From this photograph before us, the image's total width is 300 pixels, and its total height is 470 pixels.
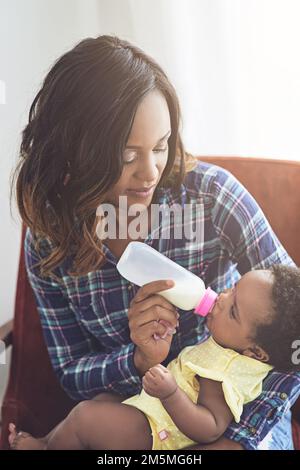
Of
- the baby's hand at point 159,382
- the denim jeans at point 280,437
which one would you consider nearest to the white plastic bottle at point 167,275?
the baby's hand at point 159,382

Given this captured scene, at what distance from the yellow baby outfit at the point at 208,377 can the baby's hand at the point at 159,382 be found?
0.01 m

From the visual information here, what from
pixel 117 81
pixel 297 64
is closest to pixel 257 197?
pixel 297 64

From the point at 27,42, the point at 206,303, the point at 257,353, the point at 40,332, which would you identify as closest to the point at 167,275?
the point at 206,303

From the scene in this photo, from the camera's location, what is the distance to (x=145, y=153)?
2.72ft

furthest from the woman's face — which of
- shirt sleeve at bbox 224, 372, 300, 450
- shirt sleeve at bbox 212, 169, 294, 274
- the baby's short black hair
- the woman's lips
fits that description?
shirt sleeve at bbox 224, 372, 300, 450

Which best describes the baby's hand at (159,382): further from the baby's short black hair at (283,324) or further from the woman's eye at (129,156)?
the woman's eye at (129,156)

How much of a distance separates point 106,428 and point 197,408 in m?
0.15

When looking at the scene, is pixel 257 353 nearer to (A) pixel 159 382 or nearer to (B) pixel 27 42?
(A) pixel 159 382

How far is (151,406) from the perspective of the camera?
2.81ft

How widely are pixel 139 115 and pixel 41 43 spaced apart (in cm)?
25

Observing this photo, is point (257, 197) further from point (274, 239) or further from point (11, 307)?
point (11, 307)

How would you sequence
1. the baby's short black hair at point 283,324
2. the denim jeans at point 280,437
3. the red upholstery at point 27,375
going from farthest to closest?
the red upholstery at point 27,375, the denim jeans at point 280,437, the baby's short black hair at point 283,324

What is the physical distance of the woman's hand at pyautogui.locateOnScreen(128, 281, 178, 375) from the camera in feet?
2.84

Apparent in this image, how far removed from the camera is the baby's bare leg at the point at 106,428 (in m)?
0.87
